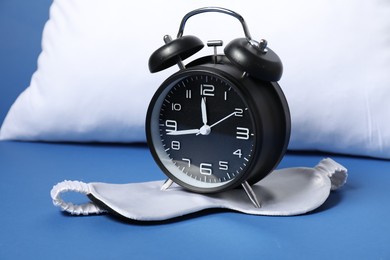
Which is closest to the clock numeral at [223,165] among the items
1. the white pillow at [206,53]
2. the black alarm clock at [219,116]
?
the black alarm clock at [219,116]

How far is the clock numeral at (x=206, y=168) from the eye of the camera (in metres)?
1.45

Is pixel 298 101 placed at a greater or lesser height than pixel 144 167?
greater

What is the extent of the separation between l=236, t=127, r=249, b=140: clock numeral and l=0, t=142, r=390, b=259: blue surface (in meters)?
0.16

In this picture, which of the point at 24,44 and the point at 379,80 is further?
the point at 24,44

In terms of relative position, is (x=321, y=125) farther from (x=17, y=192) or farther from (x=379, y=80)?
(x=17, y=192)

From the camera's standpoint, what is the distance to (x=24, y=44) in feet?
7.85

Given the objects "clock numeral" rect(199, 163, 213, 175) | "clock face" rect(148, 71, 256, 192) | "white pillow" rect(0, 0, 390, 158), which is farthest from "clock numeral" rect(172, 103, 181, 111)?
"white pillow" rect(0, 0, 390, 158)

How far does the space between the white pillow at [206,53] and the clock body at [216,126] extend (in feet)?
1.18

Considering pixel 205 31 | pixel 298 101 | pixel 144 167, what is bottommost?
pixel 144 167

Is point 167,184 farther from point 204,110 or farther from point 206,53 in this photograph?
point 206,53

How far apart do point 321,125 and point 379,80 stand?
19 centimetres

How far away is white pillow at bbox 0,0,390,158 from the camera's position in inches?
69.1

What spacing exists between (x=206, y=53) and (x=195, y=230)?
0.63 meters

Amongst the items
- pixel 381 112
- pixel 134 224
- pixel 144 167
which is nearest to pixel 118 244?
pixel 134 224
